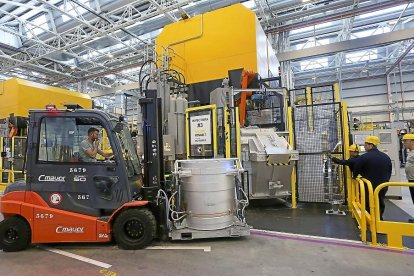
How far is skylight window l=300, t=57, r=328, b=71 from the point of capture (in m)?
16.4

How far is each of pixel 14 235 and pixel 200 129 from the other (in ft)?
13.6

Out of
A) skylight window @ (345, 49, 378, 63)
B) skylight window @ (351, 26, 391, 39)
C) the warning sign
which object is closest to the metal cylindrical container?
the warning sign

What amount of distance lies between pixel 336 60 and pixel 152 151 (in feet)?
49.4

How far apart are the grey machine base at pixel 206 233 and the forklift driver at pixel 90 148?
1587 millimetres

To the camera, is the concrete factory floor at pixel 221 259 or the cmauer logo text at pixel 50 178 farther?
the cmauer logo text at pixel 50 178

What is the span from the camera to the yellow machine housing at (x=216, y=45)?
7.44 metres

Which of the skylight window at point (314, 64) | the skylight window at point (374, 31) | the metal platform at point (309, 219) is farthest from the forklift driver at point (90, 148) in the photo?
the skylight window at point (314, 64)

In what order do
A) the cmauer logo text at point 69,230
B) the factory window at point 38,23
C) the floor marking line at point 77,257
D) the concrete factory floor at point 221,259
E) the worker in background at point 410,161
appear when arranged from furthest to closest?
the factory window at point 38,23
the worker in background at point 410,161
the cmauer logo text at point 69,230
the floor marking line at point 77,257
the concrete factory floor at point 221,259

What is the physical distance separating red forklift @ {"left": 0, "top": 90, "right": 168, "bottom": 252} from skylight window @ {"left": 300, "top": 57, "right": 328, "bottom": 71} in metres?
15.1

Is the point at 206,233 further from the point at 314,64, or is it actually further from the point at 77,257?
the point at 314,64

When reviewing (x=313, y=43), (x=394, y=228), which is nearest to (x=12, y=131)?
(x=394, y=228)

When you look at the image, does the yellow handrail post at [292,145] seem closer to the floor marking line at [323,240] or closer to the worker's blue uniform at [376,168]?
the worker's blue uniform at [376,168]

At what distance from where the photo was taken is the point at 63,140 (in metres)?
4.20

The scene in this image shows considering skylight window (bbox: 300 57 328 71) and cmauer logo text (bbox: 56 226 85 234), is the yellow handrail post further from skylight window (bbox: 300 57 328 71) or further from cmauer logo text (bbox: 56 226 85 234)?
skylight window (bbox: 300 57 328 71)
